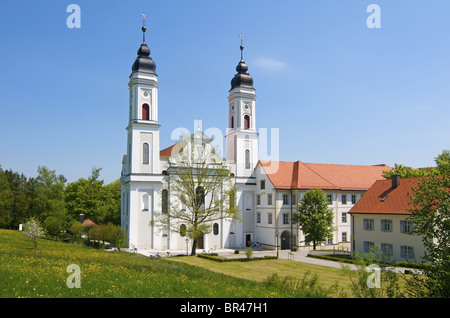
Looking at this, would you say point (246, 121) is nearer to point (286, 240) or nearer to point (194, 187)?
point (194, 187)

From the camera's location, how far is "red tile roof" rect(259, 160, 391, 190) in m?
45.1

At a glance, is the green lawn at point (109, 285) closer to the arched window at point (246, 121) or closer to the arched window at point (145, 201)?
the arched window at point (145, 201)

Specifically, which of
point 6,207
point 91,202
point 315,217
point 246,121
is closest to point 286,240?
point 315,217

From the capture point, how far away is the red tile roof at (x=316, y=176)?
45094 millimetres

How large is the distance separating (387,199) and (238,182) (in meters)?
18.5

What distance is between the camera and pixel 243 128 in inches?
1935

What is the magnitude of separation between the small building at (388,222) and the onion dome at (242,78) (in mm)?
21100

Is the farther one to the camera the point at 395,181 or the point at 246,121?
the point at 246,121

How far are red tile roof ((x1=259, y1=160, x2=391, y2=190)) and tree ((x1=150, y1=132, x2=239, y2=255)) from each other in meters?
5.94

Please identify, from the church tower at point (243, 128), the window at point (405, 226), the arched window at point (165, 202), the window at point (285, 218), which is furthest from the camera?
the church tower at point (243, 128)

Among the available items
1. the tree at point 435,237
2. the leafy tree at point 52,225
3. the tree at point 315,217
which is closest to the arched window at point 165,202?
the leafy tree at point 52,225

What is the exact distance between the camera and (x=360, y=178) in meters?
49.8

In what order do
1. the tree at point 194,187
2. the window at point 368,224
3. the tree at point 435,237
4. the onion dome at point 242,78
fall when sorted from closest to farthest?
1. the tree at point 435,237
2. the window at point 368,224
3. the tree at point 194,187
4. the onion dome at point 242,78
